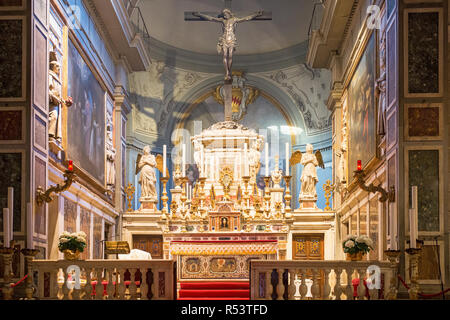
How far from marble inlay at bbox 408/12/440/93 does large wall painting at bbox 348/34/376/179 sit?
2738mm

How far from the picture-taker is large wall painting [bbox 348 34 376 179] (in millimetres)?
13502

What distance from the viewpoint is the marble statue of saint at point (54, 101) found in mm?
12277

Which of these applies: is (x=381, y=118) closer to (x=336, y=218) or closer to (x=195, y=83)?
(x=336, y=218)

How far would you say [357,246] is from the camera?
1000cm

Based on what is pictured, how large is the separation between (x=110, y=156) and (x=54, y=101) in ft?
20.2

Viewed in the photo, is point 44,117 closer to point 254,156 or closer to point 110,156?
point 110,156

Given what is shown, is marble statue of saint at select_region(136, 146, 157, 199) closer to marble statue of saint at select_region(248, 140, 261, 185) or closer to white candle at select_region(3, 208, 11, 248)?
marble statue of saint at select_region(248, 140, 261, 185)

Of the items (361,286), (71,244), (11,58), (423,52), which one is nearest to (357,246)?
(361,286)

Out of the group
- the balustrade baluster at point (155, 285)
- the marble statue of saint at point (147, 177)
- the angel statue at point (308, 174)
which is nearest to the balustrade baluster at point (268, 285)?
the balustrade baluster at point (155, 285)

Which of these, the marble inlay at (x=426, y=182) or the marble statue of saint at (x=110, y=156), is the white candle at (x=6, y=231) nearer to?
the marble inlay at (x=426, y=182)

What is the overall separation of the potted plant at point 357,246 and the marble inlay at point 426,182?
842 millimetres

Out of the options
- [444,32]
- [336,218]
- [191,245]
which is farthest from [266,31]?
A: [444,32]
